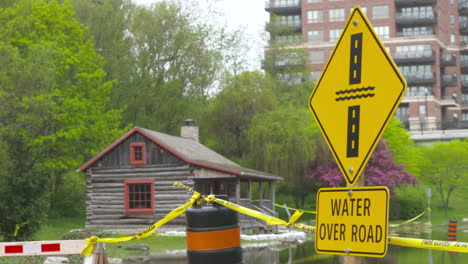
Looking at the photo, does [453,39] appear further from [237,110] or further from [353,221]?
[353,221]

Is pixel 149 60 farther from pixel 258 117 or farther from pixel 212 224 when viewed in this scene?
pixel 212 224

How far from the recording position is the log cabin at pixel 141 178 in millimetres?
30438

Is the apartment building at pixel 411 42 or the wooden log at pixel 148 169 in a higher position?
the apartment building at pixel 411 42

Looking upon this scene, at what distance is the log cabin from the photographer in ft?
99.9

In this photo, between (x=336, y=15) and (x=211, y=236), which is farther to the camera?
(x=336, y=15)

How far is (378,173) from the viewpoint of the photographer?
141 ft

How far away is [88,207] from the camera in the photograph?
31656mm

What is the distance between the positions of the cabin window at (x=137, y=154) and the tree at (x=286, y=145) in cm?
1423

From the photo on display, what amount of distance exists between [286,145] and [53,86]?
17106 mm

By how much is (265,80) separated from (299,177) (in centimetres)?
992

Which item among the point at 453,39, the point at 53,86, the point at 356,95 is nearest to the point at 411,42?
the point at 453,39

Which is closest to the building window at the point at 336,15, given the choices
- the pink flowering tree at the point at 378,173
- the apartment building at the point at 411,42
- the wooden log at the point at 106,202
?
the apartment building at the point at 411,42

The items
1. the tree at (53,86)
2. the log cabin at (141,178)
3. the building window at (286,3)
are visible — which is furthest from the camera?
Result: the building window at (286,3)

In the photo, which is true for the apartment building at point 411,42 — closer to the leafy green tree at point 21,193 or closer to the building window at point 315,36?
the building window at point 315,36
